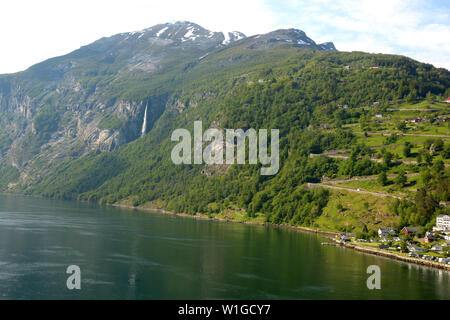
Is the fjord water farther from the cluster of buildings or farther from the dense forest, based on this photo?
the dense forest

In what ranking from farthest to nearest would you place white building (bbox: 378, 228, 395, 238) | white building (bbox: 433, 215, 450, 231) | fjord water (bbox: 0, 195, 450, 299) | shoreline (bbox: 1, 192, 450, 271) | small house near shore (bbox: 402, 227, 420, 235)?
white building (bbox: 378, 228, 395, 238)
small house near shore (bbox: 402, 227, 420, 235)
white building (bbox: 433, 215, 450, 231)
shoreline (bbox: 1, 192, 450, 271)
fjord water (bbox: 0, 195, 450, 299)

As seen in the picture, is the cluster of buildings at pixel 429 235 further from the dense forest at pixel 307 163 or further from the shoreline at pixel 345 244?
the dense forest at pixel 307 163

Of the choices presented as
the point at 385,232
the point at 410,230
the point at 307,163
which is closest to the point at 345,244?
the point at 385,232

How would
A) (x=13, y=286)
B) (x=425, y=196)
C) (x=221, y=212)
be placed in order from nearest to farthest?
1. (x=13, y=286)
2. (x=425, y=196)
3. (x=221, y=212)

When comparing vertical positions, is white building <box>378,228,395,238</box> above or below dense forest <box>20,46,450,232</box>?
below

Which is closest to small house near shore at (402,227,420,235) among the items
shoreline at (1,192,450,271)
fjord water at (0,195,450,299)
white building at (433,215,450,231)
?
white building at (433,215,450,231)

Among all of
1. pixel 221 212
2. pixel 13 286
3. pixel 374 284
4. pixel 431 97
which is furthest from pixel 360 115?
pixel 13 286
